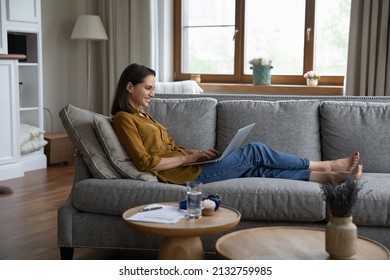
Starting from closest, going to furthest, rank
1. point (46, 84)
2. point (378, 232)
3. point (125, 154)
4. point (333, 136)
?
point (378, 232) → point (125, 154) → point (333, 136) → point (46, 84)

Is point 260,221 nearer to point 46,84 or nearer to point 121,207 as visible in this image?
point 121,207

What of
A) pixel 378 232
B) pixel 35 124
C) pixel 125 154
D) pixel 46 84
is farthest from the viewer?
pixel 46 84

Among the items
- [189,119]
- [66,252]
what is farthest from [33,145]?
[66,252]

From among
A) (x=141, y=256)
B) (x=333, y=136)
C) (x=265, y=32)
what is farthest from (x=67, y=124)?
(x=265, y=32)

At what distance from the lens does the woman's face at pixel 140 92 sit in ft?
10.5

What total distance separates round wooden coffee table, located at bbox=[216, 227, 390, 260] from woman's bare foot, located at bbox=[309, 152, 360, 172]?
885 mm

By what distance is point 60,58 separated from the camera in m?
6.60

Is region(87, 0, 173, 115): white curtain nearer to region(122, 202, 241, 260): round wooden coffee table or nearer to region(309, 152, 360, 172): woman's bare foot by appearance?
region(309, 152, 360, 172): woman's bare foot

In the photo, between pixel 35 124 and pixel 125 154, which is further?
pixel 35 124

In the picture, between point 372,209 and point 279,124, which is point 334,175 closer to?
point 372,209

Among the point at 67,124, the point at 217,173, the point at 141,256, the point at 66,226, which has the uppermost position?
the point at 67,124

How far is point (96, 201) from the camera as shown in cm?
295

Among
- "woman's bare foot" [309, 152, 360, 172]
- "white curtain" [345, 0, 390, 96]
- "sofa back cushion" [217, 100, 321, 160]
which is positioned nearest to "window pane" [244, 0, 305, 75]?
"white curtain" [345, 0, 390, 96]
